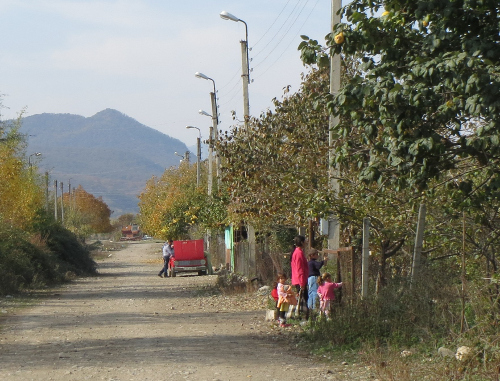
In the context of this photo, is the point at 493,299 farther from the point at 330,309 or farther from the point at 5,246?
the point at 5,246

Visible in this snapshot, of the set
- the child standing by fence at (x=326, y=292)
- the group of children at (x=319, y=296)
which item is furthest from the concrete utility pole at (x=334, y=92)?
the child standing by fence at (x=326, y=292)

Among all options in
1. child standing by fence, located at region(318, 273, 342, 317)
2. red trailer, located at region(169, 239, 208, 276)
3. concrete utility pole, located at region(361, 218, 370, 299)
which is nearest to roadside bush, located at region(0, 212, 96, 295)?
red trailer, located at region(169, 239, 208, 276)

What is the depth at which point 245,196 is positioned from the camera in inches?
766

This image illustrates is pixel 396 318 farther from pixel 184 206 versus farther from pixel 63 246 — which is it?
pixel 184 206

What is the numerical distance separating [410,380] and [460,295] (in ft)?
5.35

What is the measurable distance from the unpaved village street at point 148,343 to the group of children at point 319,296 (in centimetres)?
44

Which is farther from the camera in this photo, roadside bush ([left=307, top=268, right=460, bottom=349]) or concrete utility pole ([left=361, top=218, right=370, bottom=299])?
concrete utility pole ([left=361, top=218, right=370, bottom=299])

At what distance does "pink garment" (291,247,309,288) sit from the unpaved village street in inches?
42.3

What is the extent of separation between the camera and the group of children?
13000 millimetres

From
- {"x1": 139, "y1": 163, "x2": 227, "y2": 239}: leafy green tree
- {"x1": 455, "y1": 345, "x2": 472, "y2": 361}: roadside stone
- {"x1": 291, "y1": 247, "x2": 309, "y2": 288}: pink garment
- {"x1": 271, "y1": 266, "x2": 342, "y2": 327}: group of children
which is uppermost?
{"x1": 139, "y1": 163, "x2": 227, "y2": 239}: leafy green tree

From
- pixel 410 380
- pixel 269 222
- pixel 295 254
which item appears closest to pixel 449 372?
pixel 410 380

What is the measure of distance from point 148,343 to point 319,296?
3187 millimetres

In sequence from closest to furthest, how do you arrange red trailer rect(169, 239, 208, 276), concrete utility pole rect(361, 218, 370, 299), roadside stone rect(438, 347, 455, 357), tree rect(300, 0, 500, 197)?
tree rect(300, 0, 500, 197) < roadside stone rect(438, 347, 455, 357) < concrete utility pole rect(361, 218, 370, 299) < red trailer rect(169, 239, 208, 276)

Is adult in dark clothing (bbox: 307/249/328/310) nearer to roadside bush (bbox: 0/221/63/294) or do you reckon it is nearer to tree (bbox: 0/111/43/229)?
roadside bush (bbox: 0/221/63/294)
